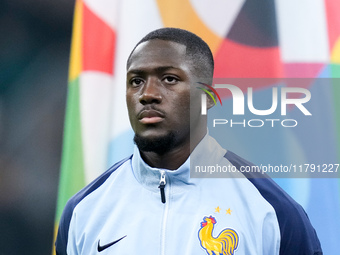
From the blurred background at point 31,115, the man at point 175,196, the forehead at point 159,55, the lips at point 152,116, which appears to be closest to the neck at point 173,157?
the man at point 175,196

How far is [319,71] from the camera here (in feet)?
4.91

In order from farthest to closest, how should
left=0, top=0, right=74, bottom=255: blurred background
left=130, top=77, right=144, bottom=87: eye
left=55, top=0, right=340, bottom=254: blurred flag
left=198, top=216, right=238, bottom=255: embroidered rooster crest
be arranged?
left=0, top=0, right=74, bottom=255: blurred background < left=55, top=0, right=340, bottom=254: blurred flag < left=130, top=77, right=144, bottom=87: eye < left=198, top=216, right=238, bottom=255: embroidered rooster crest

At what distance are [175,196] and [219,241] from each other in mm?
160

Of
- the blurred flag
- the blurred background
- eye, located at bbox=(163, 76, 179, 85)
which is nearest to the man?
eye, located at bbox=(163, 76, 179, 85)

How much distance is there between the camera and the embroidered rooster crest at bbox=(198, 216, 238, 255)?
1116mm

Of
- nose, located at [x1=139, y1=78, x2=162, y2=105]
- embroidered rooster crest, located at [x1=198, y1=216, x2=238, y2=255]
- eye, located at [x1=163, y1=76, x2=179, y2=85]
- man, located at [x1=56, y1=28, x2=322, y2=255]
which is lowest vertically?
embroidered rooster crest, located at [x1=198, y1=216, x2=238, y2=255]

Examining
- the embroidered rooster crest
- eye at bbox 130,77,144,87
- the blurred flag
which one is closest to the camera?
the embroidered rooster crest

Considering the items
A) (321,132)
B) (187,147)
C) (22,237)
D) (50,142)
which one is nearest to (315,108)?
(321,132)

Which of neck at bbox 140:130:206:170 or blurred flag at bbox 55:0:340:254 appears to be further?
blurred flag at bbox 55:0:340:254

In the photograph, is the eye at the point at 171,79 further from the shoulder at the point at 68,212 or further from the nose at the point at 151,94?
the shoulder at the point at 68,212

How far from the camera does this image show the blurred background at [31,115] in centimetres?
173

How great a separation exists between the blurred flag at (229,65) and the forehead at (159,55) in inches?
13.2

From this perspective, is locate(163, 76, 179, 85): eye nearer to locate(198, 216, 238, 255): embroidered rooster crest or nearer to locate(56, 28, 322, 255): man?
locate(56, 28, 322, 255): man

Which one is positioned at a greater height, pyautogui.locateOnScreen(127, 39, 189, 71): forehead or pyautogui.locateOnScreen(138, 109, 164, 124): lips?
pyautogui.locateOnScreen(127, 39, 189, 71): forehead
